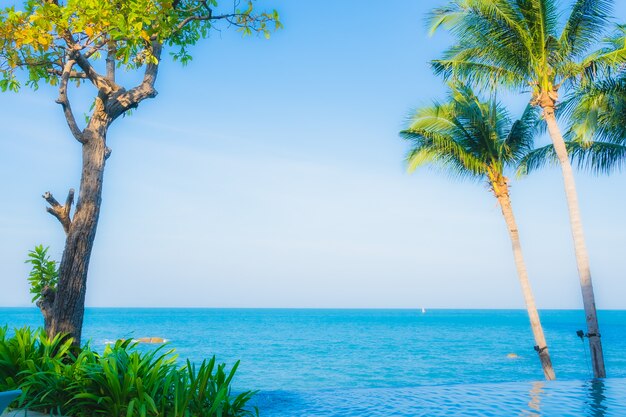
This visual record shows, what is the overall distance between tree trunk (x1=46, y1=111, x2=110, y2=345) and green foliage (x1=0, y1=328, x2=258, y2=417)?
270mm

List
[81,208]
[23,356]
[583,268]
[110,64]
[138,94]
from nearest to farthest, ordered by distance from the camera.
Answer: [23,356], [81,208], [138,94], [110,64], [583,268]

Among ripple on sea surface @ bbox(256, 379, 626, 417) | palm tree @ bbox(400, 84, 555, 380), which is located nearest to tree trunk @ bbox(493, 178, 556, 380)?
palm tree @ bbox(400, 84, 555, 380)

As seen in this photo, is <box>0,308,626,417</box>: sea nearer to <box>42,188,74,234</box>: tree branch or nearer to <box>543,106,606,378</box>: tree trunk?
<box>543,106,606,378</box>: tree trunk

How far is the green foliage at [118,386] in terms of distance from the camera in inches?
212

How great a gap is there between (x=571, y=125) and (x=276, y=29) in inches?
518

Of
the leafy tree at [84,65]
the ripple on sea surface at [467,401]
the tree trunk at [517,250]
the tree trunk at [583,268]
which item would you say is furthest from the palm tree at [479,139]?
the leafy tree at [84,65]

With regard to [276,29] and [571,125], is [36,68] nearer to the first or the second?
[276,29]

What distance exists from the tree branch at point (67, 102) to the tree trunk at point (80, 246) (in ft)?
0.34

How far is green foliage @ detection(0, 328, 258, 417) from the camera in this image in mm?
5387

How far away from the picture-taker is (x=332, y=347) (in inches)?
2144

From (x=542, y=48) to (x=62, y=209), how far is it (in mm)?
12211

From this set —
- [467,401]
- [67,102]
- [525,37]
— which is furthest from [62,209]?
[525,37]

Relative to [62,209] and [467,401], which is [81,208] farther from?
[467,401]

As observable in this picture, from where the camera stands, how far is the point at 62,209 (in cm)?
697
